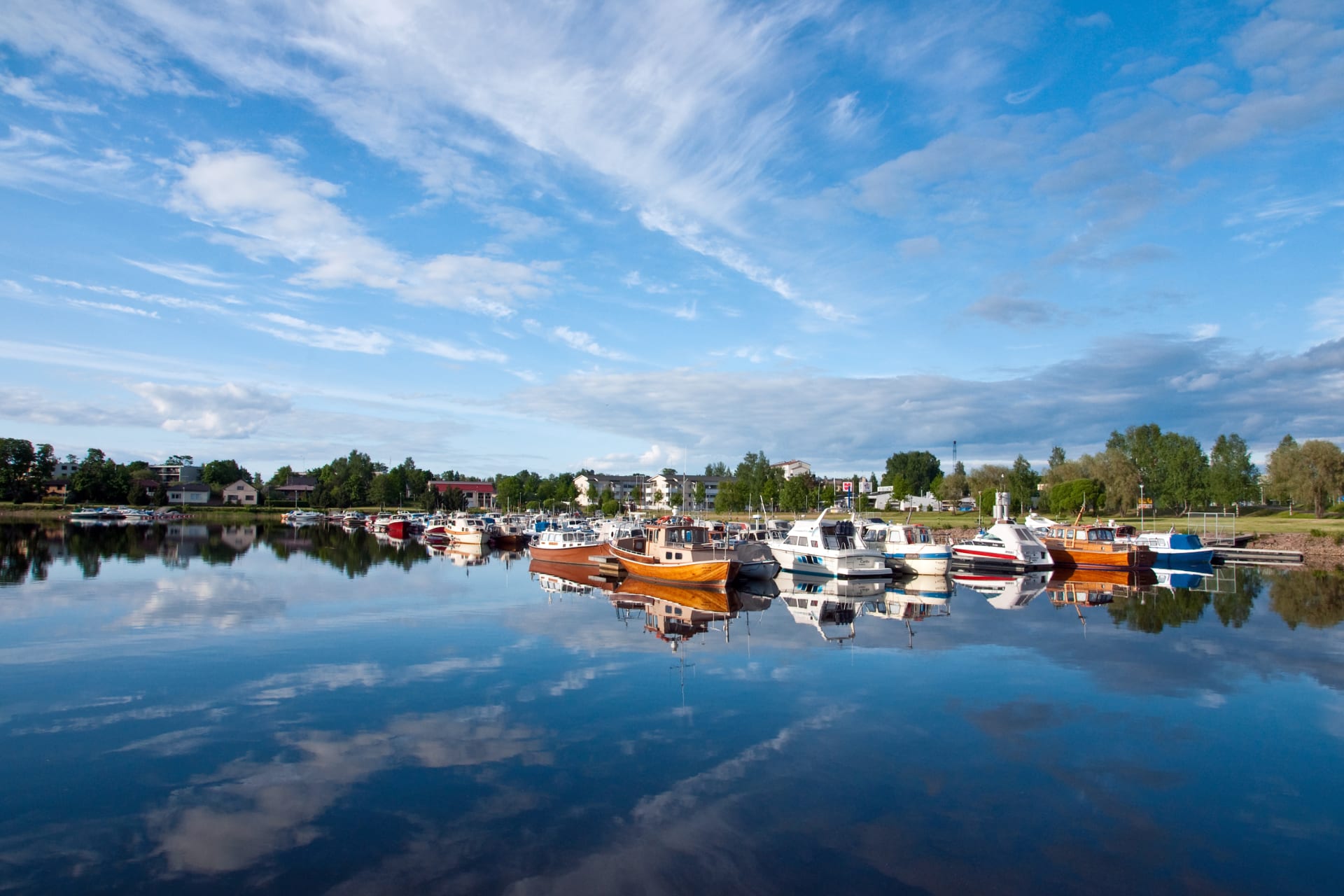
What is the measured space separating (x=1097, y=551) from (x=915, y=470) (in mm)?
128061

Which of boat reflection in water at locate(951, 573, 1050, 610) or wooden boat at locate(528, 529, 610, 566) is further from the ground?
wooden boat at locate(528, 529, 610, 566)

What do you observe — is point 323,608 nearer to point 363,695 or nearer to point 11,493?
point 363,695

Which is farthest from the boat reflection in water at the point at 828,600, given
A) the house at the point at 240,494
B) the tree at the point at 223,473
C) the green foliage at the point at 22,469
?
the tree at the point at 223,473

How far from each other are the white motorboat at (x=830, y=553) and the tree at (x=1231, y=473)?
57721mm

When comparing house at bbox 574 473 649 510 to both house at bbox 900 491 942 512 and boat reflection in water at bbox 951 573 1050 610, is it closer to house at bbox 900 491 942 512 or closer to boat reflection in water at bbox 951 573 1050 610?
house at bbox 900 491 942 512

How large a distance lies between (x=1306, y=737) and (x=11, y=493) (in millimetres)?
159189

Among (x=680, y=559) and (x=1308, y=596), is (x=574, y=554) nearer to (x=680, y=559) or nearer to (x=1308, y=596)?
(x=680, y=559)

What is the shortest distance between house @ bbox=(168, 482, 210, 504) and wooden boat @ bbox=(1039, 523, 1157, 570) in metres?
159

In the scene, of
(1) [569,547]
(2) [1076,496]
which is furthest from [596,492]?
(1) [569,547]

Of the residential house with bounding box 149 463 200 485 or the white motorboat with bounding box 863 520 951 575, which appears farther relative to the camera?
the residential house with bounding box 149 463 200 485

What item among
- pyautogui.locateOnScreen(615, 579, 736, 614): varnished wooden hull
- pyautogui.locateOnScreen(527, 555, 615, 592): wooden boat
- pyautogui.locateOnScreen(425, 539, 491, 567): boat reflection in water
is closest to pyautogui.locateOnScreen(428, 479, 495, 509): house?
pyautogui.locateOnScreen(425, 539, 491, 567): boat reflection in water

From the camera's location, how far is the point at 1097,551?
45.1m

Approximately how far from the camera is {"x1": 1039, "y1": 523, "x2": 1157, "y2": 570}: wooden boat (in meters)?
44.7

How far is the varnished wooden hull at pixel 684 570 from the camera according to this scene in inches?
1348
